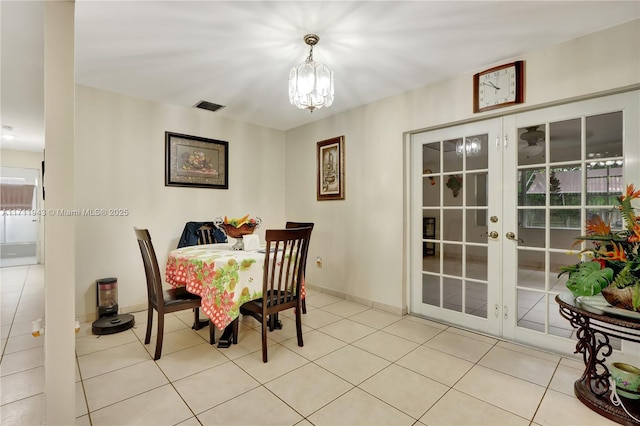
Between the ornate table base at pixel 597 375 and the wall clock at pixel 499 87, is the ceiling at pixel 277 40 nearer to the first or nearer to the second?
the wall clock at pixel 499 87

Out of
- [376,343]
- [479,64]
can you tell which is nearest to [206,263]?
[376,343]

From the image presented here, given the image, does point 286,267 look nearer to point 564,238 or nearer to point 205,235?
point 205,235

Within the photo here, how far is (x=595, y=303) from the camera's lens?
1.75m

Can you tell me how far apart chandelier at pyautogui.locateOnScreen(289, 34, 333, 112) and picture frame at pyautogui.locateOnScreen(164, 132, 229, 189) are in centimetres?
205

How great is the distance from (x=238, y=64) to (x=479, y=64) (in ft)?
7.08

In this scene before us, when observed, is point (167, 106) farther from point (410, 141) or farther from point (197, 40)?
point (410, 141)

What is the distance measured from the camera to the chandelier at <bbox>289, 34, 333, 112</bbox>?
218 centimetres

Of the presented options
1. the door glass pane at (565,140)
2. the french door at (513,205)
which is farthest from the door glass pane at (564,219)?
the door glass pane at (565,140)

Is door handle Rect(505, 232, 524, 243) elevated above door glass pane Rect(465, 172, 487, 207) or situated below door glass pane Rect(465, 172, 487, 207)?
below

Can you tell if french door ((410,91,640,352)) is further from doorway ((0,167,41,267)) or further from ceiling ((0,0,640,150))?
doorway ((0,167,41,267))

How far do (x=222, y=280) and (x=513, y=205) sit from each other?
2.55m

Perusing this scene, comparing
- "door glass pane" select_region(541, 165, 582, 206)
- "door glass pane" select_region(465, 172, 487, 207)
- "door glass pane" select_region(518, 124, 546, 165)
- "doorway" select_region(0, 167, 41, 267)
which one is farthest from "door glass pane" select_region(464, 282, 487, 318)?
"doorway" select_region(0, 167, 41, 267)

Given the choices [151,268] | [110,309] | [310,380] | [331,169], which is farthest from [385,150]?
[110,309]

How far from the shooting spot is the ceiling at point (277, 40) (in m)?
1.88
